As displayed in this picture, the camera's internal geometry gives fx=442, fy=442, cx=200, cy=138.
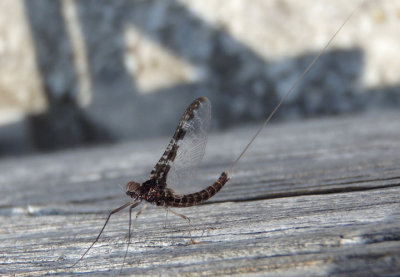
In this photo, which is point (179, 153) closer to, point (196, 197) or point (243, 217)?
point (196, 197)

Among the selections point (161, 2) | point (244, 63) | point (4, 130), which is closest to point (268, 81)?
point (244, 63)

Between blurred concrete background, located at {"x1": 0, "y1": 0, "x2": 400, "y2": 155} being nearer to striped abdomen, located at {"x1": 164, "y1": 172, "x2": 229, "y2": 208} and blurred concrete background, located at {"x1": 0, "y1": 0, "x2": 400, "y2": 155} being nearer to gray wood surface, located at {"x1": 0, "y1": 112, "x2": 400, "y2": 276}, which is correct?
gray wood surface, located at {"x1": 0, "y1": 112, "x2": 400, "y2": 276}

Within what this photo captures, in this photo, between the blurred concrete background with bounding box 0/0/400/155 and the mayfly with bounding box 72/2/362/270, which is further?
the blurred concrete background with bounding box 0/0/400/155

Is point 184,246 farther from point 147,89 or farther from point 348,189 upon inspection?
point 147,89

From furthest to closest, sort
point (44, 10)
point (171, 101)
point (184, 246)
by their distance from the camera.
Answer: point (171, 101) → point (44, 10) → point (184, 246)

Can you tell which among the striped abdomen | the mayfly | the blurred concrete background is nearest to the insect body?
the mayfly

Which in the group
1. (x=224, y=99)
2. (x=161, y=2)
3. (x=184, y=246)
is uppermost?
(x=161, y=2)
